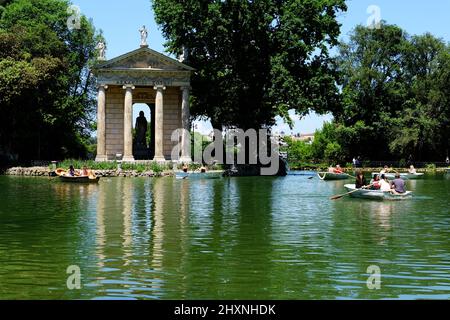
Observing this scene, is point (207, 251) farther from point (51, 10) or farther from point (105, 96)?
point (51, 10)

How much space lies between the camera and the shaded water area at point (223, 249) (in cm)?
1381

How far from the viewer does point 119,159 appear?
74625mm

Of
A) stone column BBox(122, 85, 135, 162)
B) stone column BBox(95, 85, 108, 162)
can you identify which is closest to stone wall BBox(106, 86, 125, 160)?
stone column BBox(95, 85, 108, 162)

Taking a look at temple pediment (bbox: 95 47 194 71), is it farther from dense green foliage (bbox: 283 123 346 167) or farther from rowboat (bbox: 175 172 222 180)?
dense green foliage (bbox: 283 123 346 167)

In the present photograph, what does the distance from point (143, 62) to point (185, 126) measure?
7.92m

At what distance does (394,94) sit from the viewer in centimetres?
9375

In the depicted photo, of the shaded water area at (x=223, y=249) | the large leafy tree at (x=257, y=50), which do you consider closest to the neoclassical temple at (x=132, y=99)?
the large leafy tree at (x=257, y=50)

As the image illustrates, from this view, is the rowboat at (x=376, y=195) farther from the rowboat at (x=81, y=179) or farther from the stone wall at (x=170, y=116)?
the stone wall at (x=170, y=116)

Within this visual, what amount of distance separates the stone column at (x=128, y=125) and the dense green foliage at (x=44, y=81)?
7593 mm

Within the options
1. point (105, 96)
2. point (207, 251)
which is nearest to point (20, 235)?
point (207, 251)

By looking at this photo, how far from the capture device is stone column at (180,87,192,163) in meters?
73.2

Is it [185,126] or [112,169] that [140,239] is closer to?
[112,169]

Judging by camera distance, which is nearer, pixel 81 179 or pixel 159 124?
pixel 81 179

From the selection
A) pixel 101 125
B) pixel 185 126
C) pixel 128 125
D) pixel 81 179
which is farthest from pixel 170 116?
pixel 81 179
